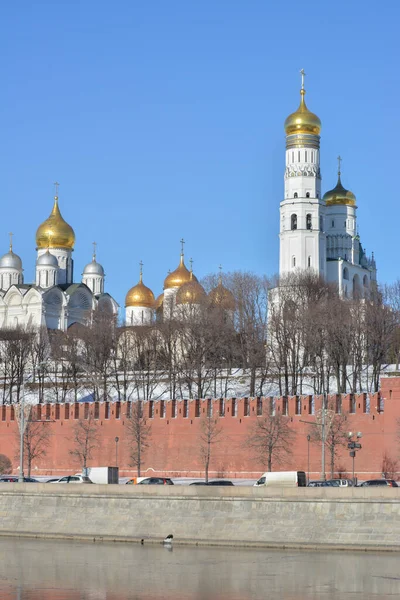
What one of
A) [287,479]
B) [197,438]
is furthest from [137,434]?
[287,479]

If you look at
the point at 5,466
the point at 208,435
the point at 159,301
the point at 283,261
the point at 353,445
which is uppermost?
the point at 283,261

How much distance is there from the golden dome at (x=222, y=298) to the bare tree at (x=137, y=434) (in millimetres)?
20181

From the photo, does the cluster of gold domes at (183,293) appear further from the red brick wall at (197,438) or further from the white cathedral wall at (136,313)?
the red brick wall at (197,438)

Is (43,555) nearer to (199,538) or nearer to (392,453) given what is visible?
(199,538)

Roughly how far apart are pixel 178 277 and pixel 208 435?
4326 centimetres

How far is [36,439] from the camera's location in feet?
193

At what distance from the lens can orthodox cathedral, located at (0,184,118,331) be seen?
10206cm

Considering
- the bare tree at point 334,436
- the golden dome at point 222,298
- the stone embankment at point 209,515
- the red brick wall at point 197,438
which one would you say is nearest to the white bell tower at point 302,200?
the golden dome at point 222,298

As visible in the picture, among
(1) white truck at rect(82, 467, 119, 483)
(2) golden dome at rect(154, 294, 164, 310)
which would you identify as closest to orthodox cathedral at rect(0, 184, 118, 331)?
(2) golden dome at rect(154, 294, 164, 310)

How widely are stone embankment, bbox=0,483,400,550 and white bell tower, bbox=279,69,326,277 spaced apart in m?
53.0

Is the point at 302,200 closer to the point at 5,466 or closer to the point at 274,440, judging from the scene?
the point at 5,466

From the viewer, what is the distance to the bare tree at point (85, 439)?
2227 inches

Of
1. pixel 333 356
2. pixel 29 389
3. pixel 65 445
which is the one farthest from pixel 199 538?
pixel 29 389

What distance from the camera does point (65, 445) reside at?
57.8 metres
